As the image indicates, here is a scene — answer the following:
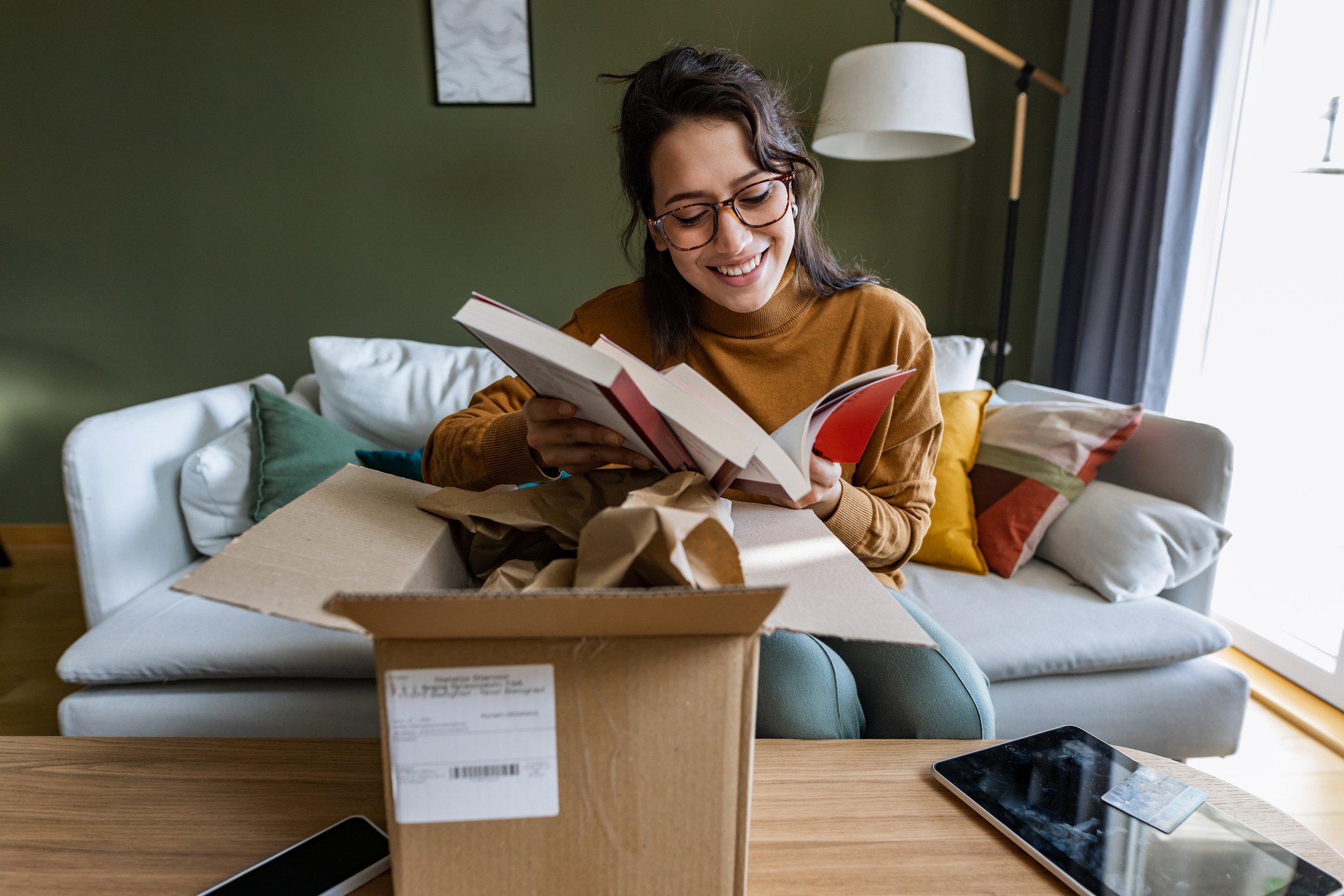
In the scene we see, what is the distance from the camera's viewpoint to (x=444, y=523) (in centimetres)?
60

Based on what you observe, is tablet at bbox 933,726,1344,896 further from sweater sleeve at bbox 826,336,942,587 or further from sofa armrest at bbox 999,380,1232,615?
sofa armrest at bbox 999,380,1232,615

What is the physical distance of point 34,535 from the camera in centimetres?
273

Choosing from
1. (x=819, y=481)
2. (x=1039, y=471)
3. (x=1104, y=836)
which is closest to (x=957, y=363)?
(x=1039, y=471)

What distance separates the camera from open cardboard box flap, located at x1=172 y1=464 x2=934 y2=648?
0.40 meters

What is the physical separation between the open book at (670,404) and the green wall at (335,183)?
6.53 feet

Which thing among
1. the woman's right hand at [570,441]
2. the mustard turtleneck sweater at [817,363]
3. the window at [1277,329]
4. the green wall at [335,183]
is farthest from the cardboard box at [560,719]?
the green wall at [335,183]

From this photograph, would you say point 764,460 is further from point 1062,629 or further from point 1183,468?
point 1183,468

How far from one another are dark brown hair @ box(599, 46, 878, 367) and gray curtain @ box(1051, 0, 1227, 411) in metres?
1.27

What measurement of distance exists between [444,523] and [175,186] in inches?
97.1

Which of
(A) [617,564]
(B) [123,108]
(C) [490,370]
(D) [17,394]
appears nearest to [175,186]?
(B) [123,108]

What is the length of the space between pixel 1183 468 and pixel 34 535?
11.1 ft

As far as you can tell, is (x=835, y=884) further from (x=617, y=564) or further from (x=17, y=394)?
(x=17, y=394)

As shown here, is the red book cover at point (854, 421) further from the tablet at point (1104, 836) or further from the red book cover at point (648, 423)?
the tablet at point (1104, 836)

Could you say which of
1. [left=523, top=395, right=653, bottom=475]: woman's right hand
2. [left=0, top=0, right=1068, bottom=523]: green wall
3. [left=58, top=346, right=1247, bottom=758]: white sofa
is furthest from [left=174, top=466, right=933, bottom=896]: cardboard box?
[left=0, top=0, right=1068, bottom=523]: green wall
